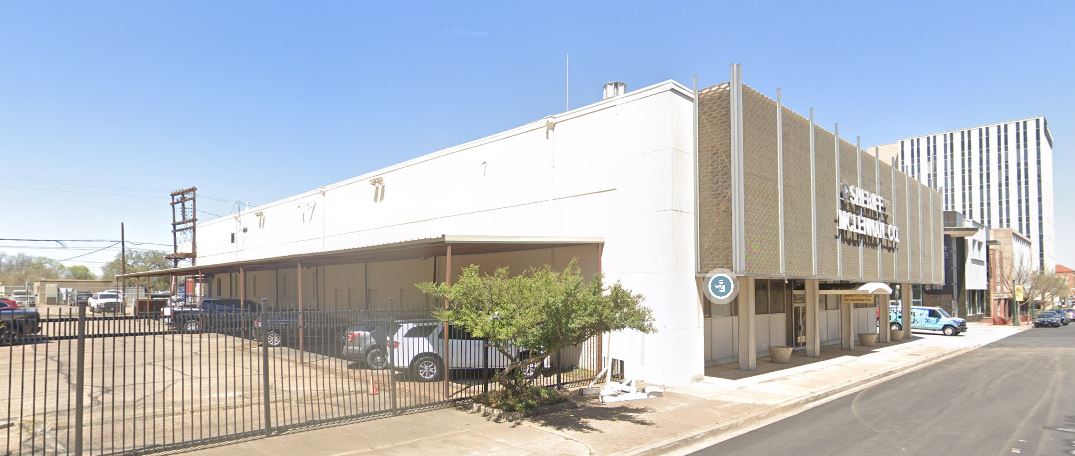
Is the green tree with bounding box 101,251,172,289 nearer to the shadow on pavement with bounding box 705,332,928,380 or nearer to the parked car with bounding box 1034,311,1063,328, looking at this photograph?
the shadow on pavement with bounding box 705,332,928,380

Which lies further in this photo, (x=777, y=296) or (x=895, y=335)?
(x=895, y=335)

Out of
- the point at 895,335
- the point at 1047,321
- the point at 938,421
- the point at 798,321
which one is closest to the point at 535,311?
the point at 938,421

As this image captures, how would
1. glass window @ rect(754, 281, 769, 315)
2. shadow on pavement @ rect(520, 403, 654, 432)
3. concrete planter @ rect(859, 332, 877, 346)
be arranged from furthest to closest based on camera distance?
concrete planter @ rect(859, 332, 877, 346), glass window @ rect(754, 281, 769, 315), shadow on pavement @ rect(520, 403, 654, 432)

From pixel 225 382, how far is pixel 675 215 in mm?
10543

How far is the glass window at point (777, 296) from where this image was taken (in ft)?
72.8

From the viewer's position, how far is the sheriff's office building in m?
15.9

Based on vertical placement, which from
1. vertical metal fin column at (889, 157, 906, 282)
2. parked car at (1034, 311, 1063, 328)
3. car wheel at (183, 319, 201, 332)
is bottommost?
parked car at (1034, 311, 1063, 328)

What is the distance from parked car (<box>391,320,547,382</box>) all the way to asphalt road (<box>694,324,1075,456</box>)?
5708 mm

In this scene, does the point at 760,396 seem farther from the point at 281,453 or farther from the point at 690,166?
the point at 281,453

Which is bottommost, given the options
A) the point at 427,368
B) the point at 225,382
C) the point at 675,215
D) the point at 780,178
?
the point at 427,368

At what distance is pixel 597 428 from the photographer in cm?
1093

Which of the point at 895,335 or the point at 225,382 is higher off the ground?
the point at 225,382

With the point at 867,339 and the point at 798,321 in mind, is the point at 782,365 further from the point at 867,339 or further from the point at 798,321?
the point at 867,339

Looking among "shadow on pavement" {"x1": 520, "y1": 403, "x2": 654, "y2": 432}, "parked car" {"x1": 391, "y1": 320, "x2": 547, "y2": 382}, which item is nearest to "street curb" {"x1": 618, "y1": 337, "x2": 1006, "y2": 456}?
"shadow on pavement" {"x1": 520, "y1": 403, "x2": 654, "y2": 432}
